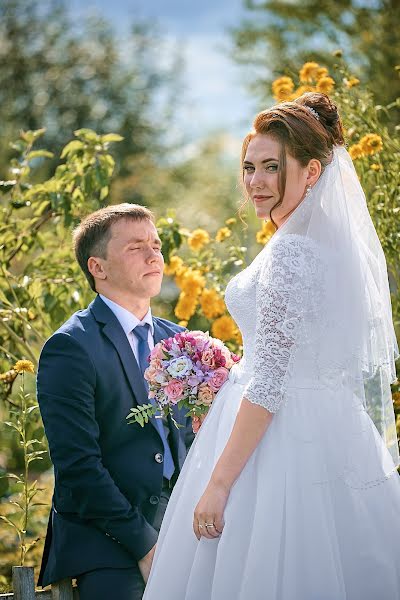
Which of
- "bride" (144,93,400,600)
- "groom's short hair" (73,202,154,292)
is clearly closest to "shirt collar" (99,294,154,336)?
"groom's short hair" (73,202,154,292)

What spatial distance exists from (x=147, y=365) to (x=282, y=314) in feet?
3.25

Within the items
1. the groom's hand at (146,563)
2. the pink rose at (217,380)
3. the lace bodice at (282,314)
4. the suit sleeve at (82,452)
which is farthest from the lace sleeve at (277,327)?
the groom's hand at (146,563)

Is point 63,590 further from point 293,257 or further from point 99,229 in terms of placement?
point 293,257

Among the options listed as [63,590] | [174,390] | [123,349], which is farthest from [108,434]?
[63,590]

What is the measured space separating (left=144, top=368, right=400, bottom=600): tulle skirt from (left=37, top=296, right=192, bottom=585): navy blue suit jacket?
41 cm

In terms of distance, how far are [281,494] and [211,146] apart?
23611mm

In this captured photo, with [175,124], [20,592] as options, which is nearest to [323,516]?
[20,592]

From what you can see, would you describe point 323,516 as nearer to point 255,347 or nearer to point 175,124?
point 255,347

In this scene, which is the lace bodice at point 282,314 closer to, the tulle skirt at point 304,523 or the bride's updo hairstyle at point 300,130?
the tulle skirt at point 304,523

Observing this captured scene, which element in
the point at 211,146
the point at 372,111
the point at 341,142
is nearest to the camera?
the point at 341,142

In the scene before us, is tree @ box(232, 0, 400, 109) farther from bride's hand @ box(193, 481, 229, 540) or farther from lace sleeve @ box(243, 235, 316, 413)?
bride's hand @ box(193, 481, 229, 540)

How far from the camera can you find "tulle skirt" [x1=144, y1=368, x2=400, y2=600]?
2.39 metres

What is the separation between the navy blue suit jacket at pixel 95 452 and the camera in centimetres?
301

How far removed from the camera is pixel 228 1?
1725 centimetres
